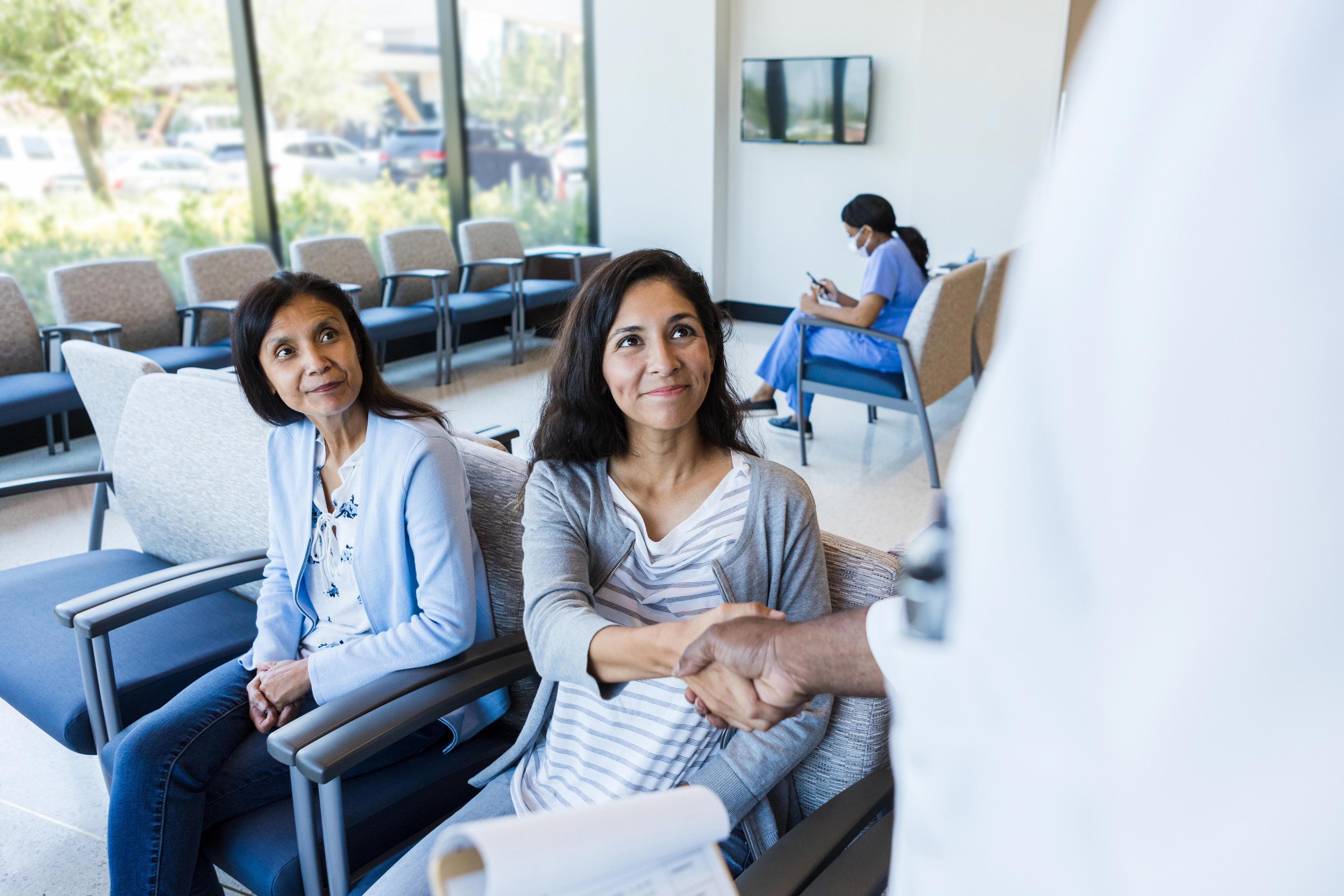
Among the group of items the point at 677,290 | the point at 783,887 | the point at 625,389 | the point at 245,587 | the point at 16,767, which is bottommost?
the point at 16,767

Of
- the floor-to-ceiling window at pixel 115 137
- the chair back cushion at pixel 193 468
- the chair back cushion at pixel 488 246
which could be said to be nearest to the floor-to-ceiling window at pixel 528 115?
the chair back cushion at pixel 488 246

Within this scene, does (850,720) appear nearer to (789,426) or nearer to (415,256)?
(789,426)

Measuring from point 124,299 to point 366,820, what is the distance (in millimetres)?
4169

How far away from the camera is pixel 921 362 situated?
3.79 meters

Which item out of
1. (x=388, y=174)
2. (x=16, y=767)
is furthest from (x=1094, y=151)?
(x=388, y=174)

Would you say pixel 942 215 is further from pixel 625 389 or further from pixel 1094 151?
pixel 1094 151

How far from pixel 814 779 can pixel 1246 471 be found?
109 cm

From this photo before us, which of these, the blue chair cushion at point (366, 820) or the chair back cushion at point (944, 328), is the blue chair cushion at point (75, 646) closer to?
the blue chair cushion at point (366, 820)

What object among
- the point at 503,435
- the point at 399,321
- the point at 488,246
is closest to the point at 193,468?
the point at 503,435

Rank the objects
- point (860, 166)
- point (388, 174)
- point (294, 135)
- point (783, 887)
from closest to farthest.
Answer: point (783, 887) → point (294, 135) → point (388, 174) → point (860, 166)

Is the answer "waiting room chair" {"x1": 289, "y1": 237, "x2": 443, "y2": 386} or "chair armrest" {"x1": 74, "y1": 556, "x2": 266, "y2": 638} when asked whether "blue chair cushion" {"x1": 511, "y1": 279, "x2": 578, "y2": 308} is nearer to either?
"waiting room chair" {"x1": 289, "y1": 237, "x2": 443, "y2": 386}

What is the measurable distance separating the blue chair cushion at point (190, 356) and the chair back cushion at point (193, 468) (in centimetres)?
228

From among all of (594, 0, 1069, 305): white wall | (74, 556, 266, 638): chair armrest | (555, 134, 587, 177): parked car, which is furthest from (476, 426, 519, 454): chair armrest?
(555, 134, 587, 177): parked car

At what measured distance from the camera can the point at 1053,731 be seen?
36 cm
